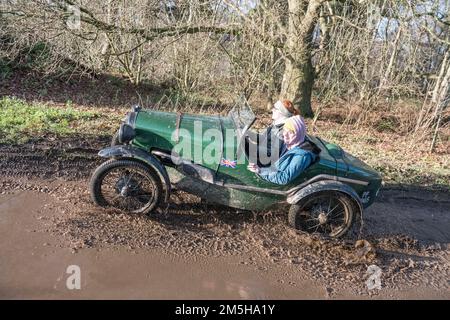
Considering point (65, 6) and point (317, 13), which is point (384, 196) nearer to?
point (317, 13)

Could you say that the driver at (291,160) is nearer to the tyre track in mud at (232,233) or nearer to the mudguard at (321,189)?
the mudguard at (321,189)

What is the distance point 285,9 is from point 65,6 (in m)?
5.92

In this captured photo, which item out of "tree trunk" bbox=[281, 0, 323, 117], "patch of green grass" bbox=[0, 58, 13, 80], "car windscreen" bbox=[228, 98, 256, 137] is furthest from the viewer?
"patch of green grass" bbox=[0, 58, 13, 80]

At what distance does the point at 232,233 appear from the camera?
5.05m

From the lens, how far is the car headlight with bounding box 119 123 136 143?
15.4ft

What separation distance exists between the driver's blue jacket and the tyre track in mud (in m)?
0.56

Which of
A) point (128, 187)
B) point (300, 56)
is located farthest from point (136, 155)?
point (300, 56)

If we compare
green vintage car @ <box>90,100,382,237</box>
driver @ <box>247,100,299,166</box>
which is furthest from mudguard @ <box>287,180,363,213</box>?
driver @ <box>247,100,299,166</box>

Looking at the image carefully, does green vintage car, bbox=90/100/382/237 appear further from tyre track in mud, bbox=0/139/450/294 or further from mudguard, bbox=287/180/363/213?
tyre track in mud, bbox=0/139/450/294

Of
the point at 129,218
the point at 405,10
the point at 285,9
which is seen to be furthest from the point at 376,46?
the point at 129,218

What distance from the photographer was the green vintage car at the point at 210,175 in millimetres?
4766

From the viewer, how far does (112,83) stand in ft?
49.8

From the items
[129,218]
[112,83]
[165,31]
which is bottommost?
[129,218]

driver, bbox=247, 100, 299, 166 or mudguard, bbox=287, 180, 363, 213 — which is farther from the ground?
driver, bbox=247, 100, 299, 166
